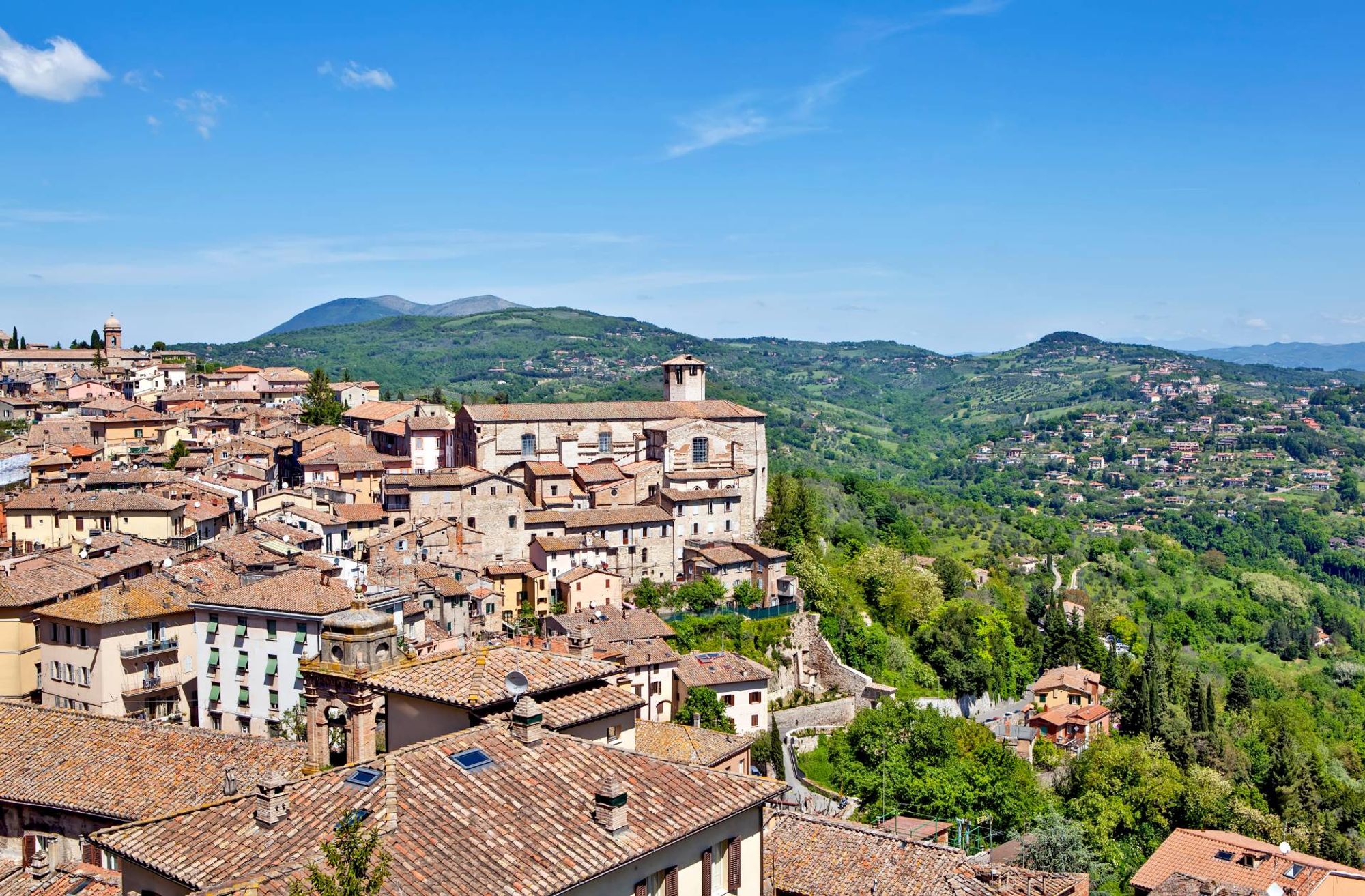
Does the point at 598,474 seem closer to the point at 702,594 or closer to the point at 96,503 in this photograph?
the point at 702,594

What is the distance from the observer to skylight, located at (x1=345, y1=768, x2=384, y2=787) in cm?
1266

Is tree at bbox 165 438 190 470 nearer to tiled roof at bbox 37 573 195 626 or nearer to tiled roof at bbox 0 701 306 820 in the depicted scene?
tiled roof at bbox 37 573 195 626

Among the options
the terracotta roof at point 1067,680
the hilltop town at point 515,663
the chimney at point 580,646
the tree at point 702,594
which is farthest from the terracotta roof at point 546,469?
the terracotta roof at point 1067,680

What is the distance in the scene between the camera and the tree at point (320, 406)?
80.9 m

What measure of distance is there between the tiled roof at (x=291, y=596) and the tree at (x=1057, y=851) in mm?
24045

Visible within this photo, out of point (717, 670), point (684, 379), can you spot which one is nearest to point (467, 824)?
point (717, 670)

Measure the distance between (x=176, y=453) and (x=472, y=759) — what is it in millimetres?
66241

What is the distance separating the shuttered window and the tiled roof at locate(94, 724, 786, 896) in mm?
658

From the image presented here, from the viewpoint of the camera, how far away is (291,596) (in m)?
35.6

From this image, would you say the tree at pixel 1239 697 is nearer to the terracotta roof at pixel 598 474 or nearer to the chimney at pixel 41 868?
the terracotta roof at pixel 598 474

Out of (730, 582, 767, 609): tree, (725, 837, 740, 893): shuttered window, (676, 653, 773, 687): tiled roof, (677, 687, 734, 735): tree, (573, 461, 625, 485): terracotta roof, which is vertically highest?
(725, 837, 740, 893): shuttered window

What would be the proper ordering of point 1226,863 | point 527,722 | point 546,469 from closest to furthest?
1. point 527,722
2. point 1226,863
3. point 546,469

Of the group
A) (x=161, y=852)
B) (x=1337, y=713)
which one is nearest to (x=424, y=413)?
(x=161, y=852)

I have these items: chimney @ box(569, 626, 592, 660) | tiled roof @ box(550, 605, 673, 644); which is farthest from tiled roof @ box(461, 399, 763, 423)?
chimney @ box(569, 626, 592, 660)
